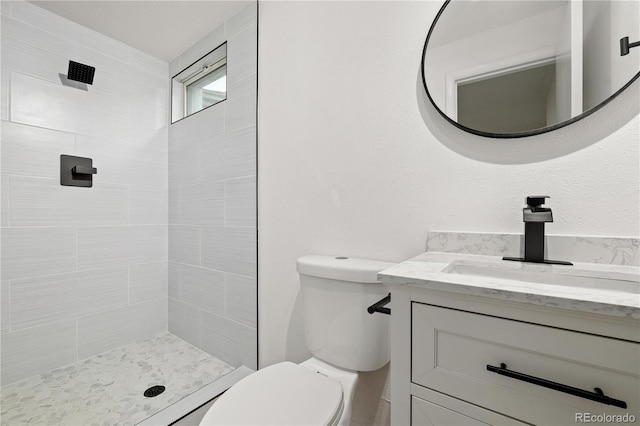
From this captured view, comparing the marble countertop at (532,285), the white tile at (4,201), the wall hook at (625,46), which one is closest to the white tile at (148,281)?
the white tile at (4,201)

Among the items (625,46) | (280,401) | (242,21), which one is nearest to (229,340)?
(280,401)

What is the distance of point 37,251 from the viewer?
159 centimetres

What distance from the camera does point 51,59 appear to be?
5.39ft

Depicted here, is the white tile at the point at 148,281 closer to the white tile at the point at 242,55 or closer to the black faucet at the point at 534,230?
the white tile at the point at 242,55

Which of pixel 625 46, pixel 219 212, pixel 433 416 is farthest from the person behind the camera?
pixel 219 212

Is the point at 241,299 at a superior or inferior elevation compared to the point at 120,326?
superior

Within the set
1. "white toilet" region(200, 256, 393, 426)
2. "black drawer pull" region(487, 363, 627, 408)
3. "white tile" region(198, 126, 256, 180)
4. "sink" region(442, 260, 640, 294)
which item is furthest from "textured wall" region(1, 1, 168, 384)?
"black drawer pull" region(487, 363, 627, 408)

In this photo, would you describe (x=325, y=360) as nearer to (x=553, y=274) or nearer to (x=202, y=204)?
(x=553, y=274)

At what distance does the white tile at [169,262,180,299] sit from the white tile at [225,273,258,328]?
1.85ft

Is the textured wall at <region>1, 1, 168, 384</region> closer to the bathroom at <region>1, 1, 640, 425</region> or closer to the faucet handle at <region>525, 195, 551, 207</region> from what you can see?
the bathroom at <region>1, 1, 640, 425</region>

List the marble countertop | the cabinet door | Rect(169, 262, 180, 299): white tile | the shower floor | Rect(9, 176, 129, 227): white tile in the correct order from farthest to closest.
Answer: Rect(169, 262, 180, 299): white tile → Rect(9, 176, 129, 227): white tile → the shower floor → the cabinet door → the marble countertop

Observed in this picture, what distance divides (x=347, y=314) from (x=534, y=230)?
62 centimetres

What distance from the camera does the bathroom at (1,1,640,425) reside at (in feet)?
2.95

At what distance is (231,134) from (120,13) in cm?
91
